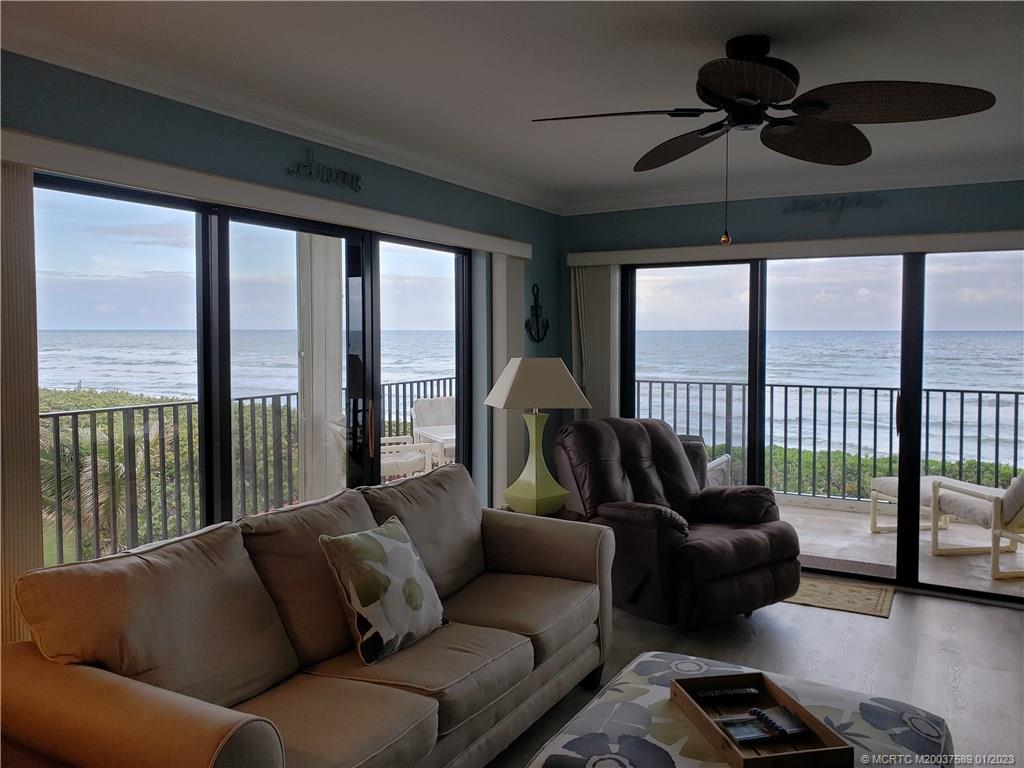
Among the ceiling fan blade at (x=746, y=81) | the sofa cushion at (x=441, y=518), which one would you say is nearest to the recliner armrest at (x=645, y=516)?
the sofa cushion at (x=441, y=518)

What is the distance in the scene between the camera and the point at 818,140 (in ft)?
8.87

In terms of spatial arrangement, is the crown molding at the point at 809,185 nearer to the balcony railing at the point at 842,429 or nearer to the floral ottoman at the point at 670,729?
the balcony railing at the point at 842,429

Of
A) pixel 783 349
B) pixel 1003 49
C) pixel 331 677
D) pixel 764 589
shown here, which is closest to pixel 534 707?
pixel 331 677

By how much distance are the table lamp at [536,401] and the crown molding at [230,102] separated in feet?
4.26

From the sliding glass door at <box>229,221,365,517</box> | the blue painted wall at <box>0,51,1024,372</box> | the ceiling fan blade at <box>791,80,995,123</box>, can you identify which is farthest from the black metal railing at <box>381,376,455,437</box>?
the ceiling fan blade at <box>791,80,995,123</box>

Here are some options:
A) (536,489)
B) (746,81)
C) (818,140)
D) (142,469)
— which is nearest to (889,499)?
(536,489)

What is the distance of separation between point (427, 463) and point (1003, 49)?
3.49 m

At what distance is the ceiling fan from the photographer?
2.18 m

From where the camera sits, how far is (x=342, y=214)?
3795 millimetres

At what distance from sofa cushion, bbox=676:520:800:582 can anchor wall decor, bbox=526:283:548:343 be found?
1.89m

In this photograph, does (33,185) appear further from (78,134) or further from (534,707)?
(534,707)

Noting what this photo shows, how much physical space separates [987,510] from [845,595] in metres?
0.97

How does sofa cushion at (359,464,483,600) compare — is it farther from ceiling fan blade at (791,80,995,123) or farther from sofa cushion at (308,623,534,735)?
ceiling fan blade at (791,80,995,123)

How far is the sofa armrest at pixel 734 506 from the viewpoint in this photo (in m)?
4.30
